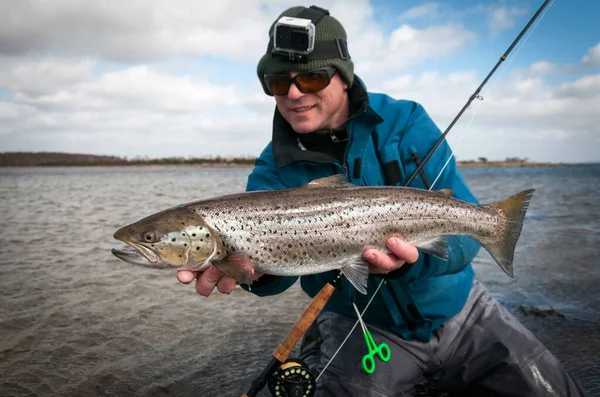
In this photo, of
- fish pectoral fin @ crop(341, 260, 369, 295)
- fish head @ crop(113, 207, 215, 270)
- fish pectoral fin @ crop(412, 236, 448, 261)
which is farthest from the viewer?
fish pectoral fin @ crop(412, 236, 448, 261)

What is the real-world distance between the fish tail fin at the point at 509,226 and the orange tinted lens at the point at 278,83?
217cm

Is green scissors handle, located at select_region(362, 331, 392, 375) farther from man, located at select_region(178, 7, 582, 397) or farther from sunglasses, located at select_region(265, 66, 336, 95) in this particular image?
sunglasses, located at select_region(265, 66, 336, 95)

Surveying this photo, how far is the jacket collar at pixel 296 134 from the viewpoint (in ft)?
13.7

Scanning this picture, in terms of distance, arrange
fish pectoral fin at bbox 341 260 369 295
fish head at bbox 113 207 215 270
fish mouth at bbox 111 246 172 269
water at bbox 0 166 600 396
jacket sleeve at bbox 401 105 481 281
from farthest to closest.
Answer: water at bbox 0 166 600 396 < jacket sleeve at bbox 401 105 481 281 < fish pectoral fin at bbox 341 260 369 295 < fish head at bbox 113 207 215 270 < fish mouth at bbox 111 246 172 269

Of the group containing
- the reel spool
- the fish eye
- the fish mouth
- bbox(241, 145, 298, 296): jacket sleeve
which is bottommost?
the reel spool

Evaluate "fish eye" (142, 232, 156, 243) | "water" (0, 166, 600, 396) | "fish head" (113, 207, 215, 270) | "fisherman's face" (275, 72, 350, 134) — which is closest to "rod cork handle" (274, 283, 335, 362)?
"fish head" (113, 207, 215, 270)

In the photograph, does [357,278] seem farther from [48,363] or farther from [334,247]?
[48,363]

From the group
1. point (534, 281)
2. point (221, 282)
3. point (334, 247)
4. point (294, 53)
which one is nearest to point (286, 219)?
point (334, 247)

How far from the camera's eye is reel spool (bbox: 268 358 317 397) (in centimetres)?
371

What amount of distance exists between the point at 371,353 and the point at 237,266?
1636mm

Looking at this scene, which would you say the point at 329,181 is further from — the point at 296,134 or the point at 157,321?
the point at 157,321

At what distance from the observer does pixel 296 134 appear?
15.1ft

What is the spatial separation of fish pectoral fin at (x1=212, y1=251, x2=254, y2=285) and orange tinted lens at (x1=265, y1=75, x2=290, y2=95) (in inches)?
68.2

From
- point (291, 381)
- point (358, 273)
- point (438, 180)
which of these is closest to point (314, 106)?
point (438, 180)
